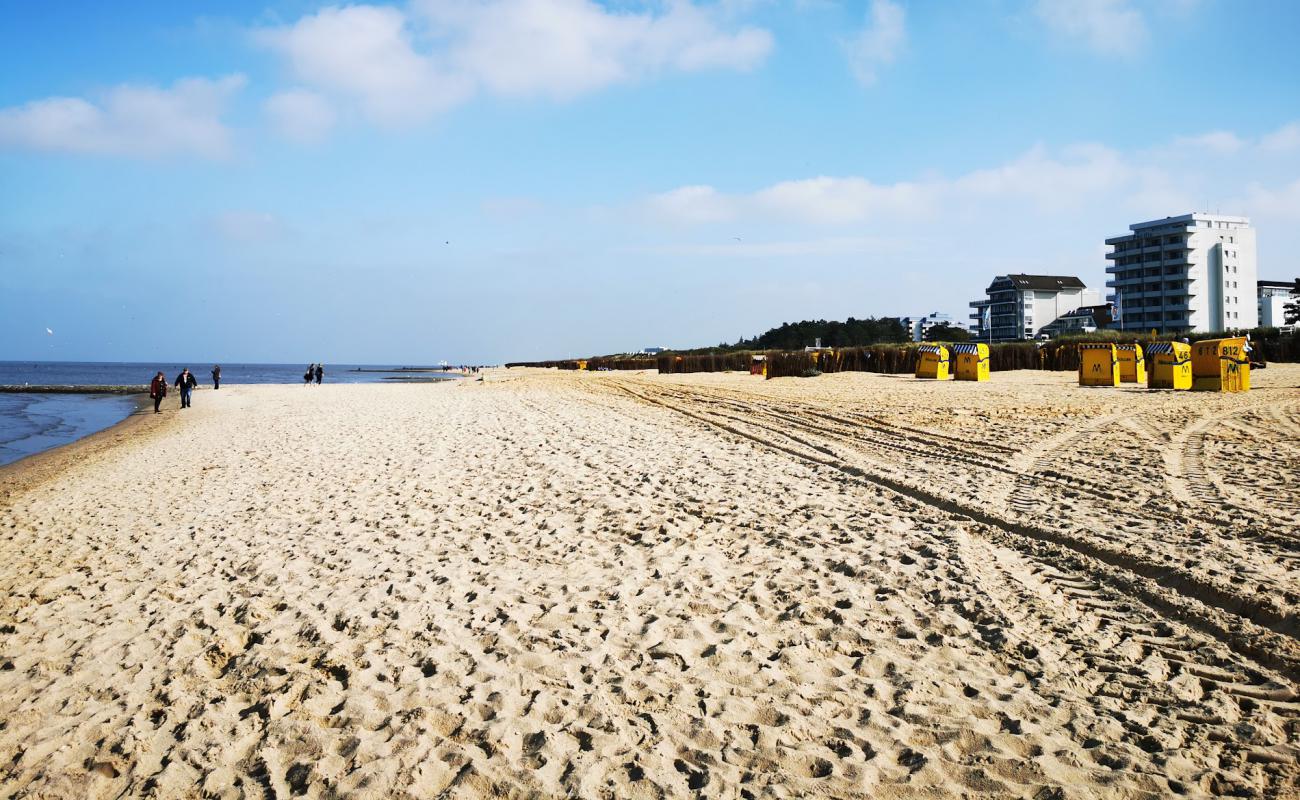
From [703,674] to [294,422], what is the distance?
1883 centimetres

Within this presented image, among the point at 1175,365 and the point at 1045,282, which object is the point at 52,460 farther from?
the point at 1045,282

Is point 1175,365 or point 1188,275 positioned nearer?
point 1175,365

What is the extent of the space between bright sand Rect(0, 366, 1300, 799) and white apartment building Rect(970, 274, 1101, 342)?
90.6 meters

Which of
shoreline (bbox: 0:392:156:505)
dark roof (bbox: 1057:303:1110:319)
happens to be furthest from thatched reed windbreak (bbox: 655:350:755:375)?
dark roof (bbox: 1057:303:1110:319)

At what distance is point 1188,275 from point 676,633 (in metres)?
87.7

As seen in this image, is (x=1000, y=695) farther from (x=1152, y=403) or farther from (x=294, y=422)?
(x=294, y=422)

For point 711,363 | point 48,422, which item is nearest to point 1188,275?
point 711,363

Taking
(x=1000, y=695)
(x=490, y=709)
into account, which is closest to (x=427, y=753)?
(x=490, y=709)

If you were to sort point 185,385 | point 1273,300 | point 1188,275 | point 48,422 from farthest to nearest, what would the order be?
point 1273,300 < point 1188,275 < point 185,385 < point 48,422

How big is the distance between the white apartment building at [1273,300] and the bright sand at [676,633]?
98.0m

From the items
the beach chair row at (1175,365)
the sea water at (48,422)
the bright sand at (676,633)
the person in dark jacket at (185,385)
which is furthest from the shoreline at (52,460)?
the beach chair row at (1175,365)

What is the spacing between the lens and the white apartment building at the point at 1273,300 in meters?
83.4

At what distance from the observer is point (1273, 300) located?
275 ft

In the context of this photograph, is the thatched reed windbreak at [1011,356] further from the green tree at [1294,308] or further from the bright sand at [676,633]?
the green tree at [1294,308]
